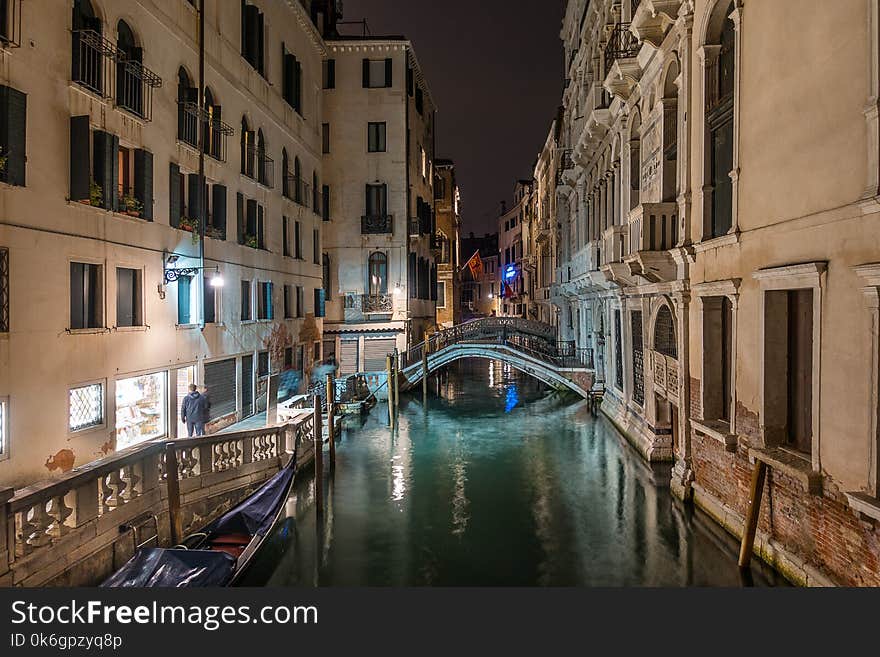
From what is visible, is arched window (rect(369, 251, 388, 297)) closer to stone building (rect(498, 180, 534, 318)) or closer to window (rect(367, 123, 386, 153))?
window (rect(367, 123, 386, 153))

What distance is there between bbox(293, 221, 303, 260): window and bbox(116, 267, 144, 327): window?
370 inches

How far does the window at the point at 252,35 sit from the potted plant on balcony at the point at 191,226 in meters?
5.48

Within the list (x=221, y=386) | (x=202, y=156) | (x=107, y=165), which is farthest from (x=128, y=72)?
(x=221, y=386)

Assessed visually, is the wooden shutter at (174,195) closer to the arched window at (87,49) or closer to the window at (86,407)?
the arched window at (87,49)

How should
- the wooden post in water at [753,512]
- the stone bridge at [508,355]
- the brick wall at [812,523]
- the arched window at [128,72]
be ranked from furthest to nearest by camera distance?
the stone bridge at [508,355] < the arched window at [128,72] < the wooden post in water at [753,512] < the brick wall at [812,523]

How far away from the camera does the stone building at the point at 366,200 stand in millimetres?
26641

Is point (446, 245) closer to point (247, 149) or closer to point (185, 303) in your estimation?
point (247, 149)

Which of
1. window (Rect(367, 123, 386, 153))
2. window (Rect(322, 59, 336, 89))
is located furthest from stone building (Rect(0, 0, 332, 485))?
window (Rect(367, 123, 386, 153))

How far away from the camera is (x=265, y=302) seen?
60.7 feet

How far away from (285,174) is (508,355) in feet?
35.4

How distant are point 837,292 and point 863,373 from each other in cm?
86

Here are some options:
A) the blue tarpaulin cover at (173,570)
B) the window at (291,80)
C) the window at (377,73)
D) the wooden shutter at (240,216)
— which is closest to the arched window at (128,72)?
the wooden shutter at (240,216)

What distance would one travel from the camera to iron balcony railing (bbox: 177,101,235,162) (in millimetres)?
13586

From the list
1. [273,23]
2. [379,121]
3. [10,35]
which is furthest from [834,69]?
[379,121]
